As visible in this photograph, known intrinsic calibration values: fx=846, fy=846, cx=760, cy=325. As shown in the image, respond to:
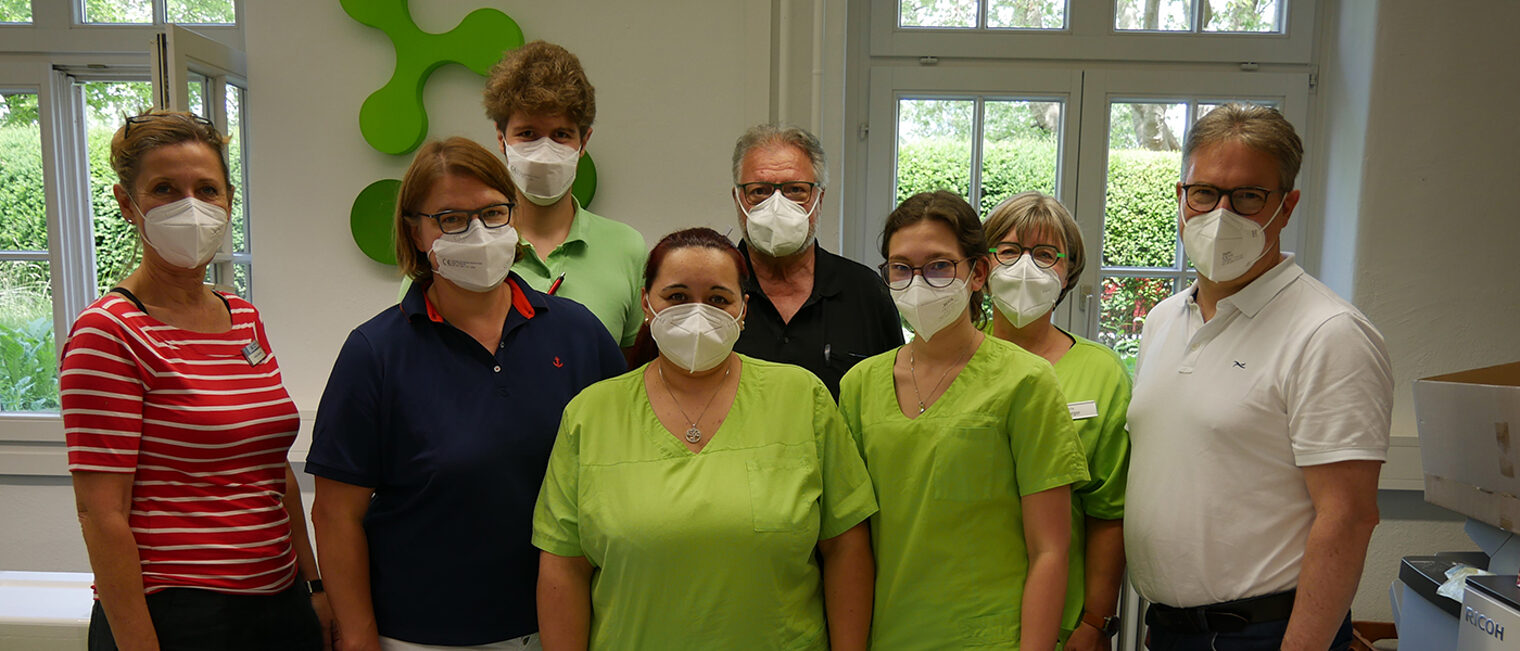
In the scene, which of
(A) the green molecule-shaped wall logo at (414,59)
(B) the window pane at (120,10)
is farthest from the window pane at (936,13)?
(B) the window pane at (120,10)

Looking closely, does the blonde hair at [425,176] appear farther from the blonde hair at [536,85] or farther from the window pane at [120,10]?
the window pane at [120,10]

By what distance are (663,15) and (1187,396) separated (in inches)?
82.6

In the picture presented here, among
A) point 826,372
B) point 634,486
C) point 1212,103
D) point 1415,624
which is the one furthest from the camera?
point 1212,103

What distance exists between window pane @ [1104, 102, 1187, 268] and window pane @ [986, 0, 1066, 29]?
40 cm

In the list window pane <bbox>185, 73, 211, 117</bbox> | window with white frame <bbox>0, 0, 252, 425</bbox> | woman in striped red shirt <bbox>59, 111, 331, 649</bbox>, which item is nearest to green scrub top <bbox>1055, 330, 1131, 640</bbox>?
woman in striped red shirt <bbox>59, 111, 331, 649</bbox>

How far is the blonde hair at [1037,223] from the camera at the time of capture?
182cm

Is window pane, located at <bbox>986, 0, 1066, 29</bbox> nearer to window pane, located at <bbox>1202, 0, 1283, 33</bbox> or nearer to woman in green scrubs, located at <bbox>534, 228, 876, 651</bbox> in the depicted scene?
window pane, located at <bbox>1202, 0, 1283, 33</bbox>

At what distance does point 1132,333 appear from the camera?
11.2 ft

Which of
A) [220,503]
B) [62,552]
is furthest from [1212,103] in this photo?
[62,552]

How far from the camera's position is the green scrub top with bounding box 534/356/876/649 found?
1316 millimetres

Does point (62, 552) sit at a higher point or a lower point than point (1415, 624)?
lower

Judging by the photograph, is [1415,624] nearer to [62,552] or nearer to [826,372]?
[826,372]

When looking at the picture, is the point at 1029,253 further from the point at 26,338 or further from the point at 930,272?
the point at 26,338

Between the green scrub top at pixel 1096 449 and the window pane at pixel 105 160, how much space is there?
350 centimetres
